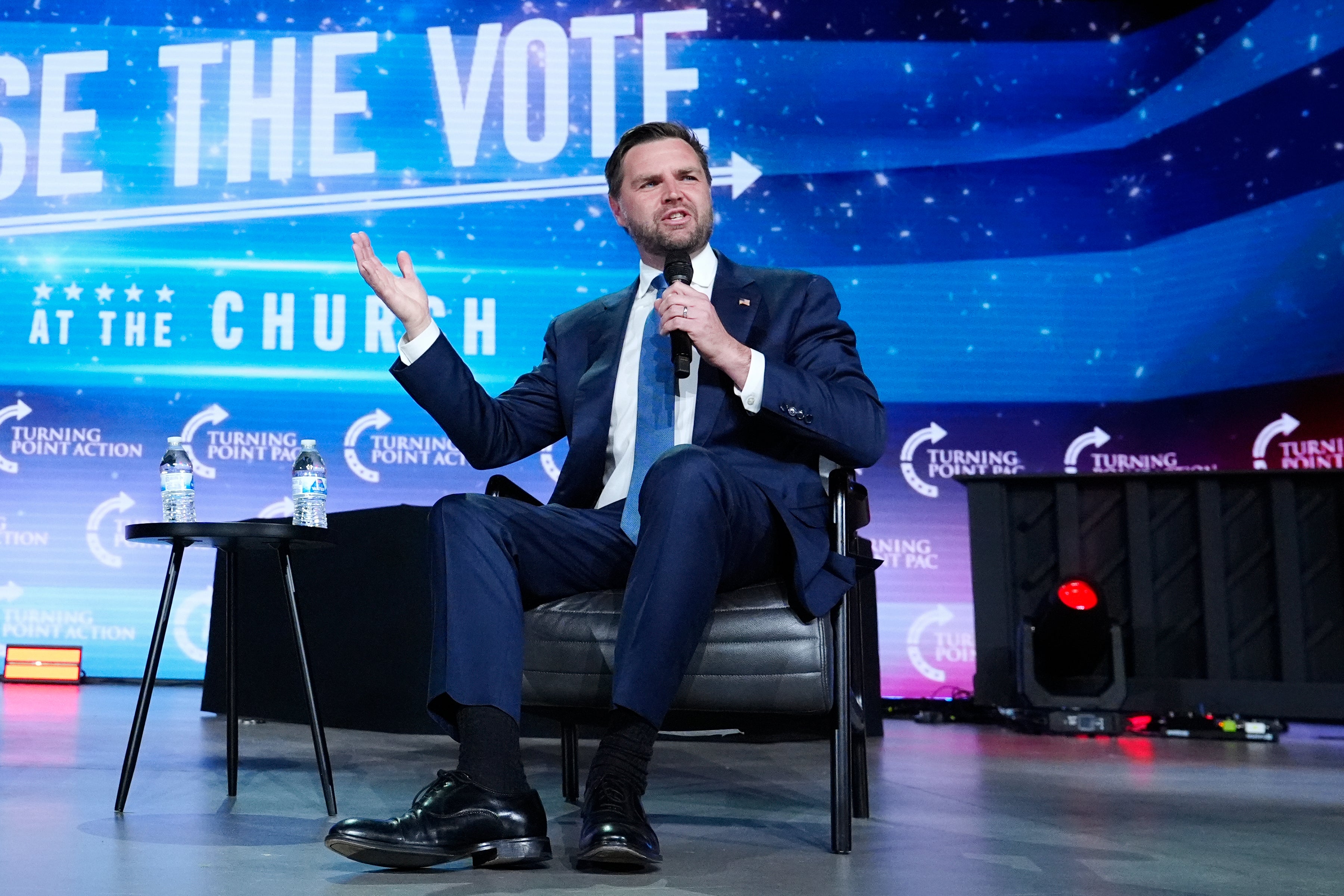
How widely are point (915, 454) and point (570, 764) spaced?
304cm

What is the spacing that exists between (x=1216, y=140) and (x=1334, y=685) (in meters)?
2.30

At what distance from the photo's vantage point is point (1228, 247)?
483 cm

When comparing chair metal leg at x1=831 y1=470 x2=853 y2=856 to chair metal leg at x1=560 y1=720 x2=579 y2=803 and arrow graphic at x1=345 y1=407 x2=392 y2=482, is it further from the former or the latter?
arrow graphic at x1=345 y1=407 x2=392 y2=482

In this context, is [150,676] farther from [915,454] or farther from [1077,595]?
[915,454]

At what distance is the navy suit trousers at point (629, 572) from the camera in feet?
4.82

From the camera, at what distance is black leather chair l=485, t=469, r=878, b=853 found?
5.21 ft

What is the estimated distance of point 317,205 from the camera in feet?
16.3

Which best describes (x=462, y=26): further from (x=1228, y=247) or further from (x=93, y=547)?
(x=1228, y=247)

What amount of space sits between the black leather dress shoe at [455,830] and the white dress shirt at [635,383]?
0.53 metres

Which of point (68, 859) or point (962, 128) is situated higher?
point (962, 128)

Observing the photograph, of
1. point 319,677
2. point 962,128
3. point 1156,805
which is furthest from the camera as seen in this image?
point 962,128

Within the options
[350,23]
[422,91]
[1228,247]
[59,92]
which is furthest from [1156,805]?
[59,92]

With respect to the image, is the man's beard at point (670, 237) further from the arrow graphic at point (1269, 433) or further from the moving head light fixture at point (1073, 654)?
the arrow graphic at point (1269, 433)

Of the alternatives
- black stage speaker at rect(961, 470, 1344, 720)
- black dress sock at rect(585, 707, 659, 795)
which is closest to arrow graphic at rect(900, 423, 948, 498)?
black stage speaker at rect(961, 470, 1344, 720)
